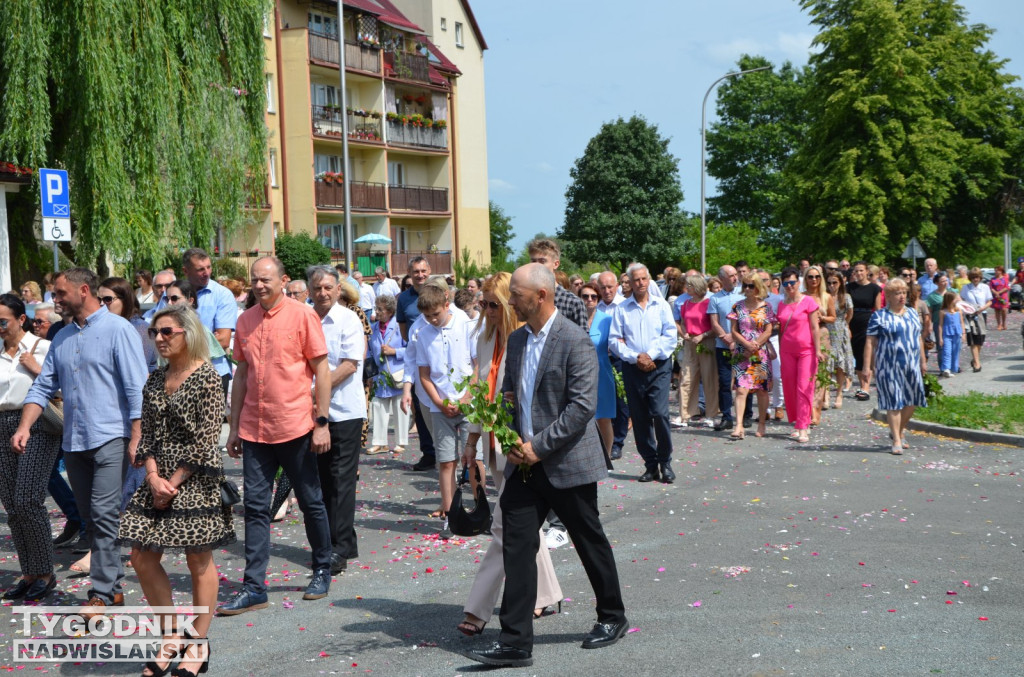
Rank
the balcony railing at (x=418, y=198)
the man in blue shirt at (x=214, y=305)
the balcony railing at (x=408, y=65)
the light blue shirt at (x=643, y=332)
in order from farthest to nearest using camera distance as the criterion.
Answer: the balcony railing at (x=418, y=198)
the balcony railing at (x=408, y=65)
the light blue shirt at (x=643, y=332)
the man in blue shirt at (x=214, y=305)

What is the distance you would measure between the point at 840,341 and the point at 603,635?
464 inches

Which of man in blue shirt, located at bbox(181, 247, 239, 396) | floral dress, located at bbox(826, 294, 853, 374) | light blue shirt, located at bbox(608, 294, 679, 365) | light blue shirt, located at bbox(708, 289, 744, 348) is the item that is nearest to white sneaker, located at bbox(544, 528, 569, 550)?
light blue shirt, located at bbox(608, 294, 679, 365)

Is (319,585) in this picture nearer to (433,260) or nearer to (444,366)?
(444,366)

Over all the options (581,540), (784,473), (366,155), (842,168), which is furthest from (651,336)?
(366,155)

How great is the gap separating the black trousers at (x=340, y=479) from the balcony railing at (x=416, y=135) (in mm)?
45133

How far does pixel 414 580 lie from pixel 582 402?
95.0 inches

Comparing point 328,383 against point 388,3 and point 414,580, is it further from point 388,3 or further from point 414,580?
point 388,3

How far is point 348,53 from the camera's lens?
49.0 metres

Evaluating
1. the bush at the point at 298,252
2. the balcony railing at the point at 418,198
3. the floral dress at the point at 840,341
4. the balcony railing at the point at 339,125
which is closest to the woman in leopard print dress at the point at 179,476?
the floral dress at the point at 840,341

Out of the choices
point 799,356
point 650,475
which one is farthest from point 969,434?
point 650,475

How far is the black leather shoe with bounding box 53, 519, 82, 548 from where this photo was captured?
8984 mm

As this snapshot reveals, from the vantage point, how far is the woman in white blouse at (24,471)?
739cm

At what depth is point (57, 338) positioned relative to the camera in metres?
7.21

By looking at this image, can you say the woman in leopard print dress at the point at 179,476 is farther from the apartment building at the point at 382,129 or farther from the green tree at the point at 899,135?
the green tree at the point at 899,135
